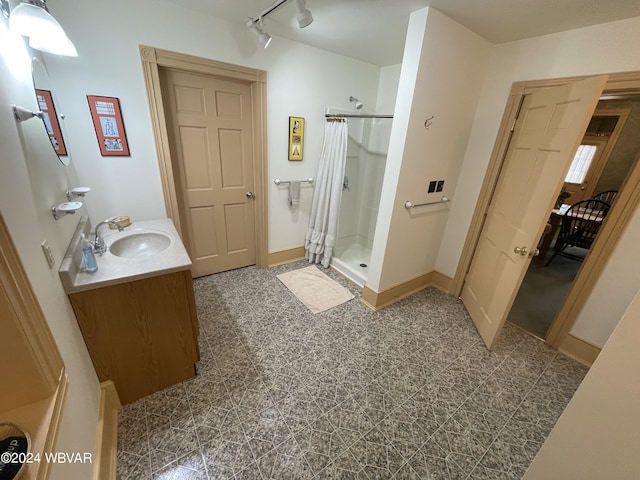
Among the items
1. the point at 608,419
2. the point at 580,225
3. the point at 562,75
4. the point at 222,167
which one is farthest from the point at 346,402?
the point at 580,225

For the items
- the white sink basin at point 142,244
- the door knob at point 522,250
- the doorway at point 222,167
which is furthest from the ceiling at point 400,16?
the white sink basin at point 142,244

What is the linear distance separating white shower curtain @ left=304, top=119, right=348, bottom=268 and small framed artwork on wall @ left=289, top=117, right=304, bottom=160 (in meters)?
0.27

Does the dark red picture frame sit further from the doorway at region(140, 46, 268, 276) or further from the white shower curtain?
the white shower curtain

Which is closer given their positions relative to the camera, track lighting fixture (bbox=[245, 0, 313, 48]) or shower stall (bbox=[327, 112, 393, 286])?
track lighting fixture (bbox=[245, 0, 313, 48])

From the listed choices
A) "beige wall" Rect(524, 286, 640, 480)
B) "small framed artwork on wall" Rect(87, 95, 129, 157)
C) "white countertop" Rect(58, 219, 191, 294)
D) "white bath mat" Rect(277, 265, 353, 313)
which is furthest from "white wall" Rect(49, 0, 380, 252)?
"beige wall" Rect(524, 286, 640, 480)

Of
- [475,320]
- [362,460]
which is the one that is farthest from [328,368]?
[475,320]

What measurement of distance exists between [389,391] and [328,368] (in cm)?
42

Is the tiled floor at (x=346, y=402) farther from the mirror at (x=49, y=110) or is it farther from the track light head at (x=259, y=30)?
the track light head at (x=259, y=30)

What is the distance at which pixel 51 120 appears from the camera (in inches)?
53.7

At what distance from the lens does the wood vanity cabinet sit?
1259 millimetres

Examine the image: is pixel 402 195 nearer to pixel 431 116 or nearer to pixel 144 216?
pixel 431 116

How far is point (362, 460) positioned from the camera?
1256 millimetres

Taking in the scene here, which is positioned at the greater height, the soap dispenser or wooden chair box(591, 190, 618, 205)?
wooden chair box(591, 190, 618, 205)

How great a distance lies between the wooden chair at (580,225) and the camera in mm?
3152
